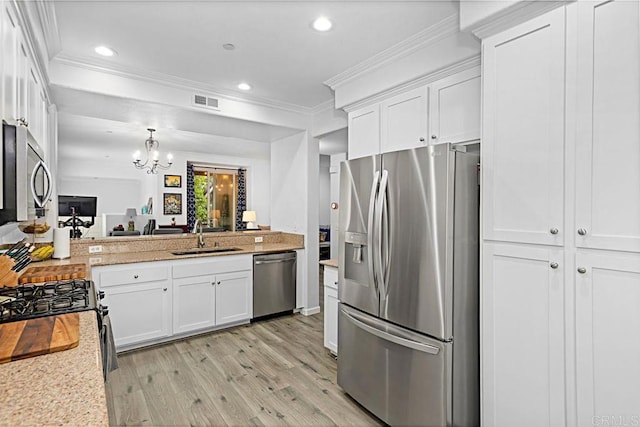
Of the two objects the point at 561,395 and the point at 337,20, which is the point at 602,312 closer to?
the point at 561,395

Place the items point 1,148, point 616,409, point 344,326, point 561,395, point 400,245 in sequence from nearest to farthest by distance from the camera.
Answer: point 1,148
point 616,409
point 561,395
point 400,245
point 344,326

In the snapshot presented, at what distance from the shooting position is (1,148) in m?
1.22

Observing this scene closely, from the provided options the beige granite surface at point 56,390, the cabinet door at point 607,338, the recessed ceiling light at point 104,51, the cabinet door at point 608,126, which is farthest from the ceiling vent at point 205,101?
the cabinet door at point 607,338

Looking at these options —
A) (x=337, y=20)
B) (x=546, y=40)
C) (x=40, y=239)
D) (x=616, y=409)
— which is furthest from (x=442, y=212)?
(x=40, y=239)

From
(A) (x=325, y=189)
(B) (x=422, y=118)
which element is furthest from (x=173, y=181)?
(B) (x=422, y=118)

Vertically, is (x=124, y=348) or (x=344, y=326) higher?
(x=344, y=326)

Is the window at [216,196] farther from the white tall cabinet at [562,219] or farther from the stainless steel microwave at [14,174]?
the white tall cabinet at [562,219]

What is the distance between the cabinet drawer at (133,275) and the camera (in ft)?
10.4

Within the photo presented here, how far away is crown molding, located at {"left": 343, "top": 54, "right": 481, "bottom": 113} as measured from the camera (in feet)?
7.57

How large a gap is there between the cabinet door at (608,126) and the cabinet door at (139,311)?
11.0 feet

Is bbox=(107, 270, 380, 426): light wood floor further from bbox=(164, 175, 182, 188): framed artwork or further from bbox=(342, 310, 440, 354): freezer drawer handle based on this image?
bbox=(164, 175, 182, 188): framed artwork

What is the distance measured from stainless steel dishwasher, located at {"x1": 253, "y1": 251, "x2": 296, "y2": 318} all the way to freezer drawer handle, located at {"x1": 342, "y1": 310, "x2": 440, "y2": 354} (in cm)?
192

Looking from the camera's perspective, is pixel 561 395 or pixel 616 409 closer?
pixel 616 409

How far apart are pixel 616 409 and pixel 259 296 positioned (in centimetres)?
332
